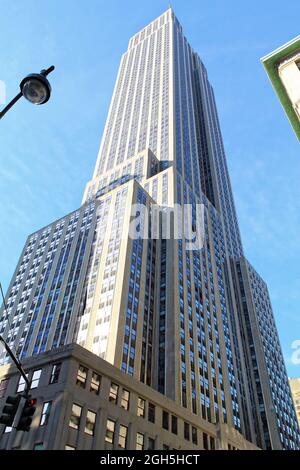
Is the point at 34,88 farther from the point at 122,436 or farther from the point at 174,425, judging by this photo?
the point at 174,425

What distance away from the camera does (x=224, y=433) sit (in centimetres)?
5553

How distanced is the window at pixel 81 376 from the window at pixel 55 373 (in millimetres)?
2038

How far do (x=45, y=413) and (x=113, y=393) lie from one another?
328 inches

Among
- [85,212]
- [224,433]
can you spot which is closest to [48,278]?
[85,212]

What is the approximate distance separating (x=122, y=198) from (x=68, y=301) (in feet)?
91.2

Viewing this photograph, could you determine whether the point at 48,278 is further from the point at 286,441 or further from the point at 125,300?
the point at 286,441

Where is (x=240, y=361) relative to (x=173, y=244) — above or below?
below

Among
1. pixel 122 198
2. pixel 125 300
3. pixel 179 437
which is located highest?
pixel 122 198

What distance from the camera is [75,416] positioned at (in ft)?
120

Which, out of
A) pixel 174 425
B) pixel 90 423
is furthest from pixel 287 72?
pixel 174 425

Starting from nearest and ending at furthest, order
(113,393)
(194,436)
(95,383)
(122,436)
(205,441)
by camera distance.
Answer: (122,436) < (95,383) < (113,393) < (194,436) < (205,441)

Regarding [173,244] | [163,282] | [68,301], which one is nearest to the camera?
[68,301]

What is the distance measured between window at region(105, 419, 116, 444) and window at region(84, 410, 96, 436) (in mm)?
1834

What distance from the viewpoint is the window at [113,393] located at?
137 feet
